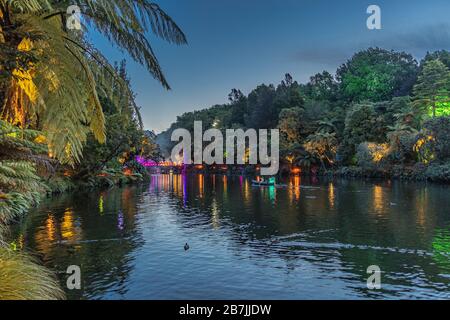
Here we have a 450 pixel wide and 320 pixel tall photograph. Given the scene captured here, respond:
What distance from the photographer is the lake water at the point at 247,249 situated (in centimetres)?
1207

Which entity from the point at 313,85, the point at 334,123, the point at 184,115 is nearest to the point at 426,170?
the point at 334,123

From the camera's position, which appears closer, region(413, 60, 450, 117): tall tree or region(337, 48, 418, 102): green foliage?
region(413, 60, 450, 117): tall tree

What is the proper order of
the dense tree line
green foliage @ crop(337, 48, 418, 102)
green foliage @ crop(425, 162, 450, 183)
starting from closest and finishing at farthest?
green foliage @ crop(425, 162, 450, 183), the dense tree line, green foliage @ crop(337, 48, 418, 102)

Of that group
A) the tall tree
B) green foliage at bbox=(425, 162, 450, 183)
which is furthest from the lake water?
the tall tree

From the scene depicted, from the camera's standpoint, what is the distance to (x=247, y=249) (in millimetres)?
16953

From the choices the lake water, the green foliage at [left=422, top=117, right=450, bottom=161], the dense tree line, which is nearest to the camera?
the lake water

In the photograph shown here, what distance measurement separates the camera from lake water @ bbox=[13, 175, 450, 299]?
39.6ft

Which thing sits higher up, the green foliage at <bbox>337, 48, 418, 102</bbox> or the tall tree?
the green foliage at <bbox>337, 48, 418, 102</bbox>

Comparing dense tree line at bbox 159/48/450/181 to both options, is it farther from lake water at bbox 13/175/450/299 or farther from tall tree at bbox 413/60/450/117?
lake water at bbox 13/175/450/299

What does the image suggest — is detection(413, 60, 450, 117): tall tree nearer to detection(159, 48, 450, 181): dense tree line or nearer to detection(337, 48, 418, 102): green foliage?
detection(159, 48, 450, 181): dense tree line

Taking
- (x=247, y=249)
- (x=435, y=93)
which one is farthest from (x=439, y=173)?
(x=247, y=249)

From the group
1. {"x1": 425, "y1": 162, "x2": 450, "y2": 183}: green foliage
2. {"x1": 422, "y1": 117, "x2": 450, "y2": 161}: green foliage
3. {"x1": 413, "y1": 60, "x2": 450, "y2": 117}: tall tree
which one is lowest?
{"x1": 425, "y1": 162, "x2": 450, "y2": 183}: green foliage

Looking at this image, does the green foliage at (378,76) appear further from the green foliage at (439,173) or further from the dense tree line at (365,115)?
the green foliage at (439,173)

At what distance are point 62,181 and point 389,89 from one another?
7270cm
